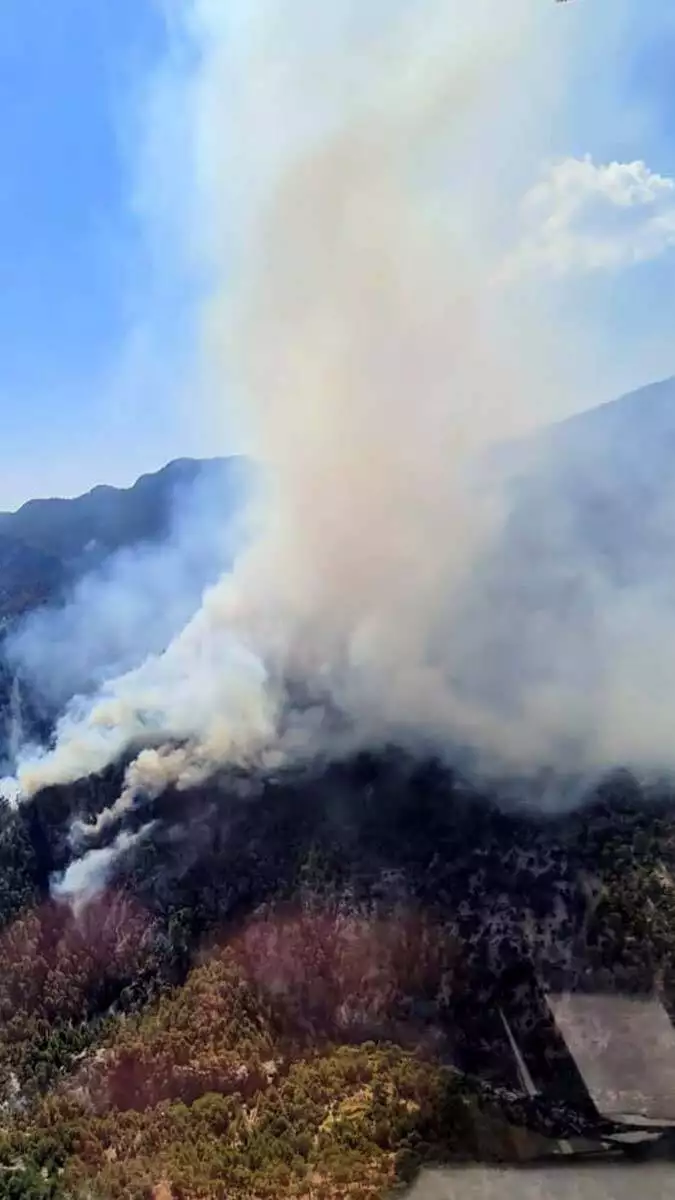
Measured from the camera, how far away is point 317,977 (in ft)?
159

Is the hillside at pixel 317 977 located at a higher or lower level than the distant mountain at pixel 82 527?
lower

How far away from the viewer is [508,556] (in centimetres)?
7075

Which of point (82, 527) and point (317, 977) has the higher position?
point (82, 527)

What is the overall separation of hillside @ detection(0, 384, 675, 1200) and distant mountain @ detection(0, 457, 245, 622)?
54119mm

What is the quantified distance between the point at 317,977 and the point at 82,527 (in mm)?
88854

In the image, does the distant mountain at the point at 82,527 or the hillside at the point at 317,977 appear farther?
the distant mountain at the point at 82,527

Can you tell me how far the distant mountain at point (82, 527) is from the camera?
380 feet

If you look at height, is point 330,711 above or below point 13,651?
below

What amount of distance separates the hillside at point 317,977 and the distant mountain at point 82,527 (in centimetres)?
5412

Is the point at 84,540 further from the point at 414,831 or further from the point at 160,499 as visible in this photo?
the point at 414,831

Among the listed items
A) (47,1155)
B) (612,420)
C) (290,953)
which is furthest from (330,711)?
(612,420)

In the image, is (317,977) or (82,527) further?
(82,527)

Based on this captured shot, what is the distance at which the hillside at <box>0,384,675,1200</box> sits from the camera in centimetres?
3781

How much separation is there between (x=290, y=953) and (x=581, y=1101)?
16.3 meters
